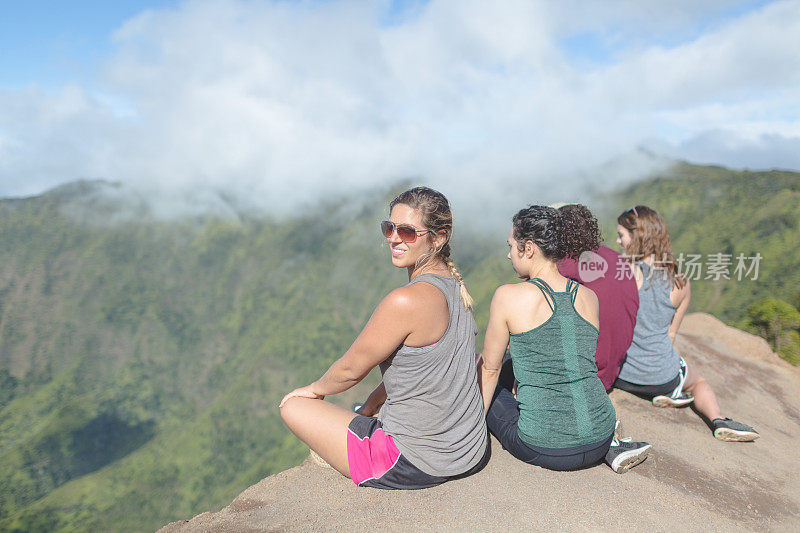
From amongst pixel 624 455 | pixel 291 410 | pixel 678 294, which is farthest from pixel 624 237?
pixel 291 410

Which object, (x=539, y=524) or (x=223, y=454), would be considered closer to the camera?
(x=539, y=524)

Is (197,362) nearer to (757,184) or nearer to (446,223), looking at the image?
(757,184)

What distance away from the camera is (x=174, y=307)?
156m

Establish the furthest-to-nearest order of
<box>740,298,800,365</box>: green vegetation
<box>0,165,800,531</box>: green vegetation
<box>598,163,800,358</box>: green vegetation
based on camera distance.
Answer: <box>0,165,800,531</box>: green vegetation → <box>598,163,800,358</box>: green vegetation → <box>740,298,800,365</box>: green vegetation

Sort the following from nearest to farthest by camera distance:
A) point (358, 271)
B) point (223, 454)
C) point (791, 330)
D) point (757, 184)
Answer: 1. point (791, 330)
2. point (757, 184)
3. point (223, 454)
4. point (358, 271)

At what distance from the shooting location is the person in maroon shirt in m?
5.16

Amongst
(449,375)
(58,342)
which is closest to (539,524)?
(449,375)

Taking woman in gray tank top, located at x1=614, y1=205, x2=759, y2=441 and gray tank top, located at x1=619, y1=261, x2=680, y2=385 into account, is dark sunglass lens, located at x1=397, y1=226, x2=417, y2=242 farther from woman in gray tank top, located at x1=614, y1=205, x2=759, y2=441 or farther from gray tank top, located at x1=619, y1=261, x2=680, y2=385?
gray tank top, located at x1=619, y1=261, x2=680, y2=385

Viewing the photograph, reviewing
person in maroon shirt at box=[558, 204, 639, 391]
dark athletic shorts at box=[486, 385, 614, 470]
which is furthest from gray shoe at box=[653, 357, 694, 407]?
dark athletic shorts at box=[486, 385, 614, 470]

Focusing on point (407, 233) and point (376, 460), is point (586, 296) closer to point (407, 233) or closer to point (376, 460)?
point (407, 233)

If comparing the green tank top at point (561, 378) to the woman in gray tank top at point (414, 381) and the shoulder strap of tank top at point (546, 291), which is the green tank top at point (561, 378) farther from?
the woman in gray tank top at point (414, 381)

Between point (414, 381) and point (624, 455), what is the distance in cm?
242

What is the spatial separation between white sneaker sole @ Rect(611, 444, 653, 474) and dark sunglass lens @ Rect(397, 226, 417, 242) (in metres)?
2.89

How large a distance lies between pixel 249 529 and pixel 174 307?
167460mm
